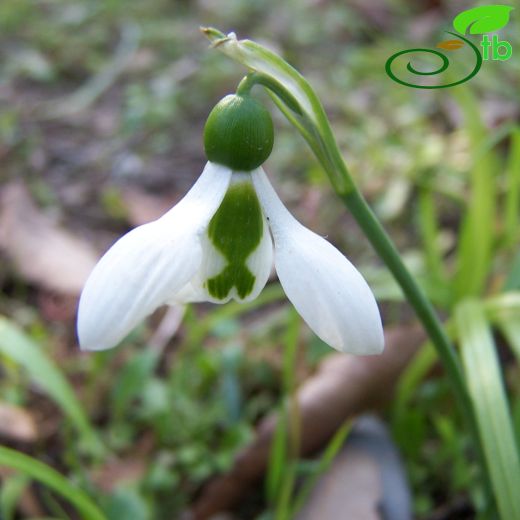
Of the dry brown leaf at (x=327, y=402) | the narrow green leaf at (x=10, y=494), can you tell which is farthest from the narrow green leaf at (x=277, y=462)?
the narrow green leaf at (x=10, y=494)

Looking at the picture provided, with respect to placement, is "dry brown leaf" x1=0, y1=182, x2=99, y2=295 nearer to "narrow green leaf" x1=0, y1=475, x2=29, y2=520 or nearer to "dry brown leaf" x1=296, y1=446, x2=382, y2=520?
"narrow green leaf" x1=0, y1=475, x2=29, y2=520

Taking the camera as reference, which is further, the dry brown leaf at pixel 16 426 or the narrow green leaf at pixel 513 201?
the narrow green leaf at pixel 513 201

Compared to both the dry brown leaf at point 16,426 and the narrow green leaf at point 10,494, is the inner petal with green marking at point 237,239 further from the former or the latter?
the dry brown leaf at point 16,426

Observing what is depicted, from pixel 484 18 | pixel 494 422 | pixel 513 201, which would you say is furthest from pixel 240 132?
pixel 513 201

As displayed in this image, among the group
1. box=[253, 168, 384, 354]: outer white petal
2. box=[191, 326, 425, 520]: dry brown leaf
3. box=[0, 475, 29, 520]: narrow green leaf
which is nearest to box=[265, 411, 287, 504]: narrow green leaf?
box=[191, 326, 425, 520]: dry brown leaf

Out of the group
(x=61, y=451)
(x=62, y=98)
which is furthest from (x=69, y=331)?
(x=62, y=98)

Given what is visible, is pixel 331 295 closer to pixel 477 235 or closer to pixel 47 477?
pixel 47 477

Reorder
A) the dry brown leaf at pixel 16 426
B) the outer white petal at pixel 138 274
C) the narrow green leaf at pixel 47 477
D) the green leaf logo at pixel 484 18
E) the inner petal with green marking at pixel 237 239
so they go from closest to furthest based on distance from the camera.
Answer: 1. the outer white petal at pixel 138 274
2. the inner petal with green marking at pixel 237 239
3. the narrow green leaf at pixel 47 477
4. the green leaf logo at pixel 484 18
5. the dry brown leaf at pixel 16 426

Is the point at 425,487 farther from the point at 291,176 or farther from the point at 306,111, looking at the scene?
the point at 291,176
